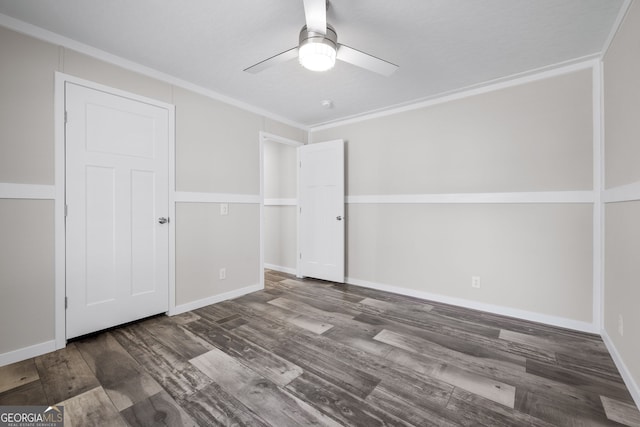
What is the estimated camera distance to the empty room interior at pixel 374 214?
5.66 ft

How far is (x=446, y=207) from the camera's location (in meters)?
3.27

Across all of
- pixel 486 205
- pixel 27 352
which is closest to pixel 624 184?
pixel 486 205

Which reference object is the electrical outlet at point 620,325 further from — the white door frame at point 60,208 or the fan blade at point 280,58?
the white door frame at point 60,208

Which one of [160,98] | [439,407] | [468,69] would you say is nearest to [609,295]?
[439,407]

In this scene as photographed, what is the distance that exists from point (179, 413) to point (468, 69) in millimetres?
3514

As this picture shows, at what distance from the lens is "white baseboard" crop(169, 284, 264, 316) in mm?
2918

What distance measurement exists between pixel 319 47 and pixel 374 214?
2.46 meters

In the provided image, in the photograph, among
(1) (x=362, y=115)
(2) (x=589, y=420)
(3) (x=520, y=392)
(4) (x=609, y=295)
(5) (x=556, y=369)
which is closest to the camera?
(2) (x=589, y=420)

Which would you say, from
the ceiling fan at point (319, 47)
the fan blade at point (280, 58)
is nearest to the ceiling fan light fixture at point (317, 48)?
the ceiling fan at point (319, 47)

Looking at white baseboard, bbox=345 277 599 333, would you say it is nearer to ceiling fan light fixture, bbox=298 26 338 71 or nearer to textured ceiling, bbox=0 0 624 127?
textured ceiling, bbox=0 0 624 127

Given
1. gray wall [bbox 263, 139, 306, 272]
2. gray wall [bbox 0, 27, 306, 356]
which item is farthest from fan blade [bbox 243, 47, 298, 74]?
gray wall [bbox 263, 139, 306, 272]

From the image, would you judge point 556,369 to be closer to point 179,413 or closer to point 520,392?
point 520,392

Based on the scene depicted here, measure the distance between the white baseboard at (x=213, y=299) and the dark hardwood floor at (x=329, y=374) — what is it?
0.46 ft

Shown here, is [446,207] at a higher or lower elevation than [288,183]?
lower
